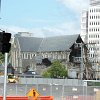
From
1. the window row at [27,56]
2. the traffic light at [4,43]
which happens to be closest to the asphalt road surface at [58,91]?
the traffic light at [4,43]

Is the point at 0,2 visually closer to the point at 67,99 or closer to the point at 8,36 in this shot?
the point at 8,36

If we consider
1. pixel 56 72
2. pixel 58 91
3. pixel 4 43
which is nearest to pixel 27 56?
pixel 56 72

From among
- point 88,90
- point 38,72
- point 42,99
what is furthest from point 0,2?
point 38,72

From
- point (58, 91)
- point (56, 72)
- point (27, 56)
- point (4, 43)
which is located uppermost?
point (27, 56)

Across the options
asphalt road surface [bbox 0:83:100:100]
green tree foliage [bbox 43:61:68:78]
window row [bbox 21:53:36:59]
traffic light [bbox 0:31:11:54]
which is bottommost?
asphalt road surface [bbox 0:83:100:100]

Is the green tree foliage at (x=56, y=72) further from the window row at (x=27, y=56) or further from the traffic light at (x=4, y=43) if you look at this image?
the traffic light at (x=4, y=43)

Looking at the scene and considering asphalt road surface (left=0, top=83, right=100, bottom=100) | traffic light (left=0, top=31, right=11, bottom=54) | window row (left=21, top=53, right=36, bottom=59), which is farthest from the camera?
window row (left=21, top=53, right=36, bottom=59)

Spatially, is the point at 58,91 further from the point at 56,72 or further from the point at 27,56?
the point at 27,56

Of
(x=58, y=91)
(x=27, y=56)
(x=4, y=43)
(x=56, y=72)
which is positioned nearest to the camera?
(x=4, y=43)

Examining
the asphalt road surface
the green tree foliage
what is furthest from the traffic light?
the green tree foliage

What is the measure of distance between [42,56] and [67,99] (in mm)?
143238

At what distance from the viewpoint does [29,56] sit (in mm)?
187625

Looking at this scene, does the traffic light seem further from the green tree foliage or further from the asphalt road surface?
the green tree foliage

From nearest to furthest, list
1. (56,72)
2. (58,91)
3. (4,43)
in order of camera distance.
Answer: (4,43) < (58,91) < (56,72)
